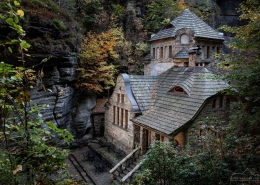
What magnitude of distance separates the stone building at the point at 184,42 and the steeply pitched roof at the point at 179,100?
104 inches

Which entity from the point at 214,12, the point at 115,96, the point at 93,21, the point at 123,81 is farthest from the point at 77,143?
the point at 214,12

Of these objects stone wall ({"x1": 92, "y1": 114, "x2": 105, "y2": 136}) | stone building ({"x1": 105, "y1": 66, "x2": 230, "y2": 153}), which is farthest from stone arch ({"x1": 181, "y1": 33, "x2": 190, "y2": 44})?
stone wall ({"x1": 92, "y1": 114, "x2": 105, "y2": 136})

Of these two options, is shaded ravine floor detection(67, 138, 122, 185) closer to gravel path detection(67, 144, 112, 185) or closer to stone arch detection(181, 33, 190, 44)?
gravel path detection(67, 144, 112, 185)

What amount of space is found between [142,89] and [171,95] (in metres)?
2.57

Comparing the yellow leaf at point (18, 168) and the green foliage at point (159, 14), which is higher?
the green foliage at point (159, 14)

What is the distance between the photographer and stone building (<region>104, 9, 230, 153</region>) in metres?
11.6

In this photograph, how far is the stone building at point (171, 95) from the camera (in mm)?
11594

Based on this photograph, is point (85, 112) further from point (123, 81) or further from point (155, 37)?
point (155, 37)

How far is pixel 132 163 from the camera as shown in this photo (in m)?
13.3

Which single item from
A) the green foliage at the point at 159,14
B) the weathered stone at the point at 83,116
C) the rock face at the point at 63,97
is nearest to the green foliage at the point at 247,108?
the rock face at the point at 63,97

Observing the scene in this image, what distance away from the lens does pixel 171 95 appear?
13867mm

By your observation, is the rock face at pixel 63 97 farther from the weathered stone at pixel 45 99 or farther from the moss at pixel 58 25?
the moss at pixel 58 25

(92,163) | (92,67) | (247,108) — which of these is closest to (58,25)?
(92,67)

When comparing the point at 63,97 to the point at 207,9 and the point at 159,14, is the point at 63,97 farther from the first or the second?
the point at 207,9
